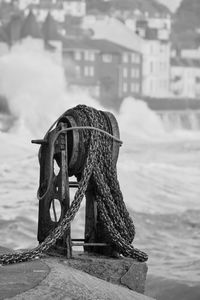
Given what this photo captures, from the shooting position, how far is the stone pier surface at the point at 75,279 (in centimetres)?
323

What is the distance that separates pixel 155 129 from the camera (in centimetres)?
1312

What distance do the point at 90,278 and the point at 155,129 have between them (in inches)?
377

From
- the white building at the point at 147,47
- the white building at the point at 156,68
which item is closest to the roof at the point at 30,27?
the white building at the point at 147,47

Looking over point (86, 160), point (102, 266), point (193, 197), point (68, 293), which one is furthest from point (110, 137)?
point (193, 197)

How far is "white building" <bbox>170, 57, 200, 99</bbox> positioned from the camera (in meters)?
13.8

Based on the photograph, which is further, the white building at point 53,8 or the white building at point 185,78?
the white building at point 185,78

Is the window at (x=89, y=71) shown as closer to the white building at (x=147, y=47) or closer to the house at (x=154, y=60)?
the white building at (x=147, y=47)

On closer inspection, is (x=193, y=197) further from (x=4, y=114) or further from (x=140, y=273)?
(x=140, y=273)

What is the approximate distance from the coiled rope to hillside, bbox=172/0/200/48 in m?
9.85

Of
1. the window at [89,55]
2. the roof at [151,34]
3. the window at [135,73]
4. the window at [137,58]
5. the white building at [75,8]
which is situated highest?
the white building at [75,8]

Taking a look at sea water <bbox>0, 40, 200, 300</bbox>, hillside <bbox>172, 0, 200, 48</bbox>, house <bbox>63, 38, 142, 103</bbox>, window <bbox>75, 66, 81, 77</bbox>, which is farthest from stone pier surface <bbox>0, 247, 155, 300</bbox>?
hillside <bbox>172, 0, 200, 48</bbox>

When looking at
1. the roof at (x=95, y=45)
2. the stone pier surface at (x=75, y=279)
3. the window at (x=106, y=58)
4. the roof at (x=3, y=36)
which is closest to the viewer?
the stone pier surface at (x=75, y=279)

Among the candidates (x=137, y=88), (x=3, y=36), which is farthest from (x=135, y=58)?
(x=3, y=36)

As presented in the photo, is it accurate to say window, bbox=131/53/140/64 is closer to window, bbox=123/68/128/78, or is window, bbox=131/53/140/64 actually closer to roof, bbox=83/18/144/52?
roof, bbox=83/18/144/52
